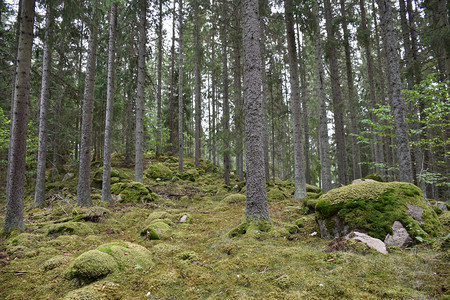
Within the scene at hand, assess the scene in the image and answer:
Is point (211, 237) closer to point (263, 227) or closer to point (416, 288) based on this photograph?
point (263, 227)

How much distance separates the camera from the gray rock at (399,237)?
166 inches

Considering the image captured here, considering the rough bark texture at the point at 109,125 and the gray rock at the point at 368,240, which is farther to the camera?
the rough bark texture at the point at 109,125

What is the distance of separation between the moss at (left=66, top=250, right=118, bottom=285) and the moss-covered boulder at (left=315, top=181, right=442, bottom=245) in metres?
4.31

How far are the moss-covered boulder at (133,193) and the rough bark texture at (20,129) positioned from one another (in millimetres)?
4395

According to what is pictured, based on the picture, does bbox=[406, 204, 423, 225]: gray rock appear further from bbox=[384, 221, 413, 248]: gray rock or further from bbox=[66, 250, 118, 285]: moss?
bbox=[66, 250, 118, 285]: moss

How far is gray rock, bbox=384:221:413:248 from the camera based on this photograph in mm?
4227

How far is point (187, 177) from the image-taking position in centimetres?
1538

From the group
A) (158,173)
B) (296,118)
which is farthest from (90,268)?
(158,173)

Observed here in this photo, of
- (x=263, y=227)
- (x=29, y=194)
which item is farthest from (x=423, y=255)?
(x=29, y=194)

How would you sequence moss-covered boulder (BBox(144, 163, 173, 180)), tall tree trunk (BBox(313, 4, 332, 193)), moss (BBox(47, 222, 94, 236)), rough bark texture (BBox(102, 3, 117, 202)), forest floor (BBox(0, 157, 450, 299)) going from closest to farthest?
forest floor (BBox(0, 157, 450, 299)) < moss (BBox(47, 222, 94, 236)) < rough bark texture (BBox(102, 3, 117, 202)) < tall tree trunk (BBox(313, 4, 332, 193)) < moss-covered boulder (BBox(144, 163, 173, 180))

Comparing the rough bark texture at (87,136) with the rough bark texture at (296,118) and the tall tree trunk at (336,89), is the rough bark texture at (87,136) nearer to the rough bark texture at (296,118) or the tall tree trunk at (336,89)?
the rough bark texture at (296,118)

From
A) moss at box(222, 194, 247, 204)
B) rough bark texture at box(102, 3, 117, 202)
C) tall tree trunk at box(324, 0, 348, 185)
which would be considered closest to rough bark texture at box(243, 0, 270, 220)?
moss at box(222, 194, 247, 204)

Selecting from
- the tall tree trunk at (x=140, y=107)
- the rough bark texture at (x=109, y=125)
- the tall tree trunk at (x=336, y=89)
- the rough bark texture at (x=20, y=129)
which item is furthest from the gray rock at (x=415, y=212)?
the tall tree trunk at (x=140, y=107)

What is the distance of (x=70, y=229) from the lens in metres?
6.29
